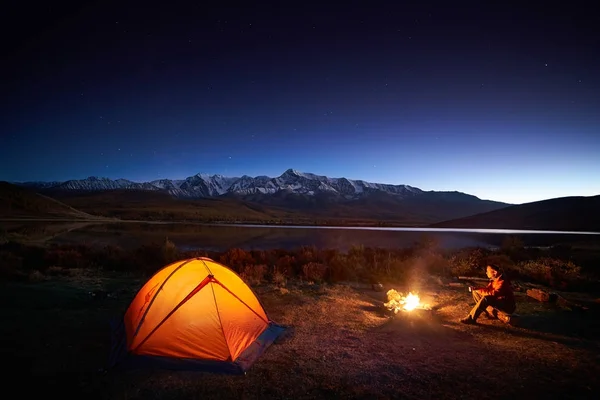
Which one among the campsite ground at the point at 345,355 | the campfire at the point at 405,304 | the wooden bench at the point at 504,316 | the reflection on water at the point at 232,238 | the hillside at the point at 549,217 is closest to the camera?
the campsite ground at the point at 345,355

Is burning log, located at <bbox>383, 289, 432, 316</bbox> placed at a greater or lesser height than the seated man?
lesser

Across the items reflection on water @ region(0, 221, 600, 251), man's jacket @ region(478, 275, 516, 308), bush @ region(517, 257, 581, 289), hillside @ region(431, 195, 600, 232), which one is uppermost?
hillside @ region(431, 195, 600, 232)

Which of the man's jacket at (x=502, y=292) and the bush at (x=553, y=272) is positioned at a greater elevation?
the man's jacket at (x=502, y=292)

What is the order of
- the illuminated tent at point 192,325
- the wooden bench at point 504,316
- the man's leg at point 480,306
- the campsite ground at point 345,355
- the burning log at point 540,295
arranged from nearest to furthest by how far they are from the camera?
the campsite ground at point 345,355 < the illuminated tent at point 192,325 < the wooden bench at point 504,316 < the man's leg at point 480,306 < the burning log at point 540,295

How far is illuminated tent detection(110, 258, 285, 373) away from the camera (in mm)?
6461

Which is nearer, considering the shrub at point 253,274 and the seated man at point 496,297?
the seated man at point 496,297

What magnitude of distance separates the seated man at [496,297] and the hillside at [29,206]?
8347cm

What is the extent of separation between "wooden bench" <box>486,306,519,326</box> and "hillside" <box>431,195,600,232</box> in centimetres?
6510

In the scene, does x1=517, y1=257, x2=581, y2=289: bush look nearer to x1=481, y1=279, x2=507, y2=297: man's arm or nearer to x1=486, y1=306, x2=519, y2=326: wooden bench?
x1=486, y1=306, x2=519, y2=326: wooden bench

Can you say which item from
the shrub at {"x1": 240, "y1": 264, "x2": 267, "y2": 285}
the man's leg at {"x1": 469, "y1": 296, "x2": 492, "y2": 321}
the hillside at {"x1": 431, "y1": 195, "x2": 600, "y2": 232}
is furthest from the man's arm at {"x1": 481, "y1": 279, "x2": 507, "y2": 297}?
the hillside at {"x1": 431, "y1": 195, "x2": 600, "y2": 232}

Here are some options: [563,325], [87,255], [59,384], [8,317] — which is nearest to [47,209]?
[87,255]

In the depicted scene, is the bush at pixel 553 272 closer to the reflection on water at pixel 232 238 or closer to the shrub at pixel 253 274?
the reflection on water at pixel 232 238

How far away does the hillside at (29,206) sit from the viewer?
70.2 meters

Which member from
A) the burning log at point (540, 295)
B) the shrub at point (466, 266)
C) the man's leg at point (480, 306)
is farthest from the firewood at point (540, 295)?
the shrub at point (466, 266)
